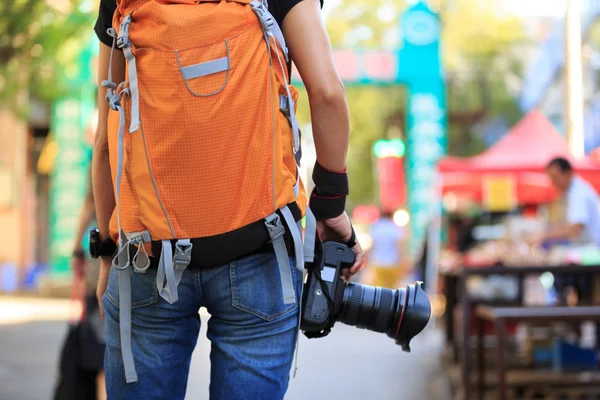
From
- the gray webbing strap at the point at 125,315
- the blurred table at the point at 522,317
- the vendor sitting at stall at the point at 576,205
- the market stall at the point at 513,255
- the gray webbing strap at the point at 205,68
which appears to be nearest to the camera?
the gray webbing strap at the point at 205,68

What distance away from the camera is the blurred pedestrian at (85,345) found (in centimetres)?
421

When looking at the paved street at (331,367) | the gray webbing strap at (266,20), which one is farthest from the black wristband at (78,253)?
the gray webbing strap at (266,20)

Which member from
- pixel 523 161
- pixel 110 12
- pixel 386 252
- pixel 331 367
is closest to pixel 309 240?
pixel 110 12

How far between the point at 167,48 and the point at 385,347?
8.74 meters

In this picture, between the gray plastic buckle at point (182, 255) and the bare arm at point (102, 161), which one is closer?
the gray plastic buckle at point (182, 255)

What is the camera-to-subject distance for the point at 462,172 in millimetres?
13625

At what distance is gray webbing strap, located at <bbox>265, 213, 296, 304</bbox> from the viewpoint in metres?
1.91

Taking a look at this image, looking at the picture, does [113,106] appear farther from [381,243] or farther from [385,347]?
[381,243]

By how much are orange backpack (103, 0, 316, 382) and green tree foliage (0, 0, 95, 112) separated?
7.73 meters

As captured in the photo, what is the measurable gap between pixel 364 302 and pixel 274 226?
0.37 metres

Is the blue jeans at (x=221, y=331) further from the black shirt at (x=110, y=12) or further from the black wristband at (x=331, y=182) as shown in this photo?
the black shirt at (x=110, y=12)

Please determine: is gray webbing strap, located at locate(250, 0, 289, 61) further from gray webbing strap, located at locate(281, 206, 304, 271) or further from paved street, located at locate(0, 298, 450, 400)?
paved street, located at locate(0, 298, 450, 400)

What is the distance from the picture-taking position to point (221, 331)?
1.95m

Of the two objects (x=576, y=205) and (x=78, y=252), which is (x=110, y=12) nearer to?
(x=78, y=252)
